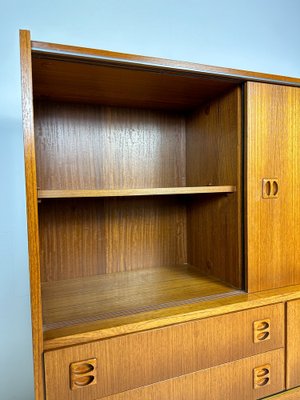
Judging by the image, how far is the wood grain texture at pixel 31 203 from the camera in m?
0.65

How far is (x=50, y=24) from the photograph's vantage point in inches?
46.4

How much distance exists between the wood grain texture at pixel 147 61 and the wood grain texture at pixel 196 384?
0.77 meters

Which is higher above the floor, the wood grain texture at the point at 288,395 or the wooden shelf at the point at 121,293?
the wooden shelf at the point at 121,293

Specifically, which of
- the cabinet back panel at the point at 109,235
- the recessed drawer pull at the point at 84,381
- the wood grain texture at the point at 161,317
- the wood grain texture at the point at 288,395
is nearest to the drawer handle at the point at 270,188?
the wood grain texture at the point at 161,317

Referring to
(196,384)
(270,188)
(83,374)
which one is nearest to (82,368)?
(83,374)

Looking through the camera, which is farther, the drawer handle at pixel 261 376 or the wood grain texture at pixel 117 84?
the drawer handle at pixel 261 376

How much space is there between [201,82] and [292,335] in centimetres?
94

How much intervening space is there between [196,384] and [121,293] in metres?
0.37

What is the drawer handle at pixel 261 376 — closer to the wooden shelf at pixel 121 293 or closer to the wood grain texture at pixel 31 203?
the wooden shelf at pixel 121 293

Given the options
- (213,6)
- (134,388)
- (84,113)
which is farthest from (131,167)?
(213,6)

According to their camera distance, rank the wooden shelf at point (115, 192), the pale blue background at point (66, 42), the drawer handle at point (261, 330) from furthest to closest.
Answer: the pale blue background at point (66, 42), the drawer handle at point (261, 330), the wooden shelf at point (115, 192)

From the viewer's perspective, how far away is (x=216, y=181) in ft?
3.71

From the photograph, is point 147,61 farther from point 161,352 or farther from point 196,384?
point 196,384

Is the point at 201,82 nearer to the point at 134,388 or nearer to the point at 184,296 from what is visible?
the point at 184,296
